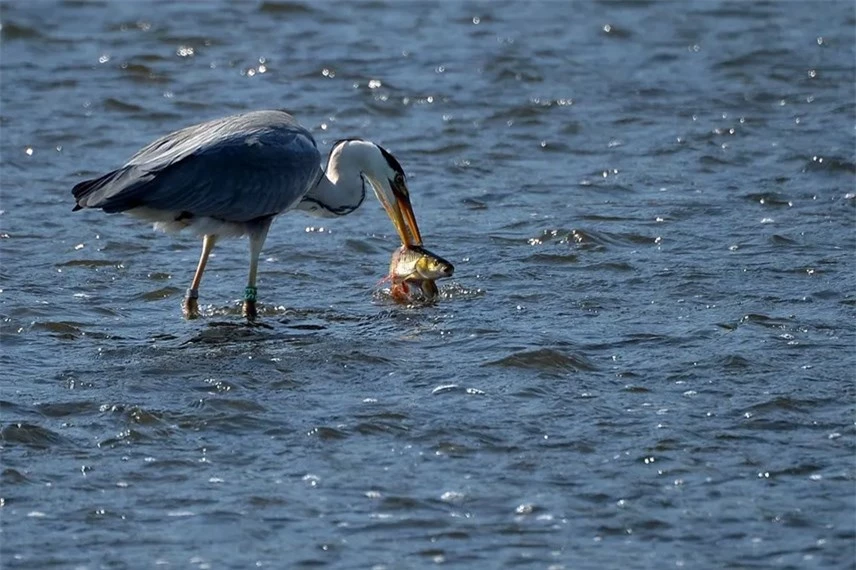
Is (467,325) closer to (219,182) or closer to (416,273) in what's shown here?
(416,273)

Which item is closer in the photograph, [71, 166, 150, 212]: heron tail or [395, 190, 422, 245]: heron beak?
[71, 166, 150, 212]: heron tail

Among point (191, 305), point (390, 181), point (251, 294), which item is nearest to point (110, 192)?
point (191, 305)

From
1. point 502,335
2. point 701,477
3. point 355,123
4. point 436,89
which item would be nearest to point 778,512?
point 701,477

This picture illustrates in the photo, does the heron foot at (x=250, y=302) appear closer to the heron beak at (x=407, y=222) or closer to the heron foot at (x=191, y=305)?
the heron foot at (x=191, y=305)

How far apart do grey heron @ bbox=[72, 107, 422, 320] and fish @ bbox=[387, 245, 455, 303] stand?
699mm

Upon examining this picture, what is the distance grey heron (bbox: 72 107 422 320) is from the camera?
832cm

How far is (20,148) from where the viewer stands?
12.3 m

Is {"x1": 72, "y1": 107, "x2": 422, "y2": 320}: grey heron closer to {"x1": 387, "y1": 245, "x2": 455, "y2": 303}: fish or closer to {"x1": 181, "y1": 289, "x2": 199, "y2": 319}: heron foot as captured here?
{"x1": 181, "y1": 289, "x2": 199, "y2": 319}: heron foot

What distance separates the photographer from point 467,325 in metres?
8.24

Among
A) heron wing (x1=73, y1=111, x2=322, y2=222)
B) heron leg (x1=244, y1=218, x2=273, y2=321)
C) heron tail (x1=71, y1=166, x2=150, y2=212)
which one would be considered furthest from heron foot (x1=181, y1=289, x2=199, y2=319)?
heron tail (x1=71, y1=166, x2=150, y2=212)

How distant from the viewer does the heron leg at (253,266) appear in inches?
335

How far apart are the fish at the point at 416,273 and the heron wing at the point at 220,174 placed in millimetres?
701

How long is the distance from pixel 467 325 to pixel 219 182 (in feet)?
5.23

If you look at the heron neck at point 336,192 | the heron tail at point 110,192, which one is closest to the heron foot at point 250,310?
the heron tail at point 110,192
